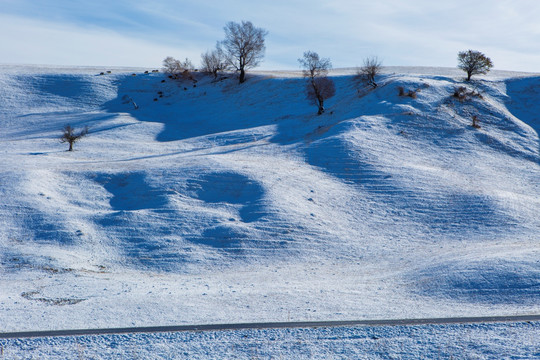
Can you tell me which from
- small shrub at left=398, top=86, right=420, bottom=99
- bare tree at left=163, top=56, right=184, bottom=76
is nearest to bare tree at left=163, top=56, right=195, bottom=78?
bare tree at left=163, top=56, right=184, bottom=76

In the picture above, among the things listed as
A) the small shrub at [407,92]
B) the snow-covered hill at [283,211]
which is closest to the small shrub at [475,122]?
the snow-covered hill at [283,211]

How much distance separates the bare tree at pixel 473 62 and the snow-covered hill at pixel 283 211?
1.80 metres

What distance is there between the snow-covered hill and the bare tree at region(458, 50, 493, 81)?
1.80 m

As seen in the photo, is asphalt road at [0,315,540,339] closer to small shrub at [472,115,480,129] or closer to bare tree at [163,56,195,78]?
small shrub at [472,115,480,129]

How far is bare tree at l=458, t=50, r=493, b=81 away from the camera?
5453 centimetres

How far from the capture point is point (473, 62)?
54531mm

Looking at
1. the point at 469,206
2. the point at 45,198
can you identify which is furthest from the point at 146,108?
the point at 469,206

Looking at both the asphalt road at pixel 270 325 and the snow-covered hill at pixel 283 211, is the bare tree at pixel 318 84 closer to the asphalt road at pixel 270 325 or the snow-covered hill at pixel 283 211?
the snow-covered hill at pixel 283 211

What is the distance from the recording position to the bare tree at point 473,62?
54.5 meters

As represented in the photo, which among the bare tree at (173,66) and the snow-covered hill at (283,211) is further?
the bare tree at (173,66)

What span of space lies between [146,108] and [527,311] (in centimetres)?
5476

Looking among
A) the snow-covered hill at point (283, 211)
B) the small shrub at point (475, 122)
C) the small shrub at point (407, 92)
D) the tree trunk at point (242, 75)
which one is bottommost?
the snow-covered hill at point (283, 211)

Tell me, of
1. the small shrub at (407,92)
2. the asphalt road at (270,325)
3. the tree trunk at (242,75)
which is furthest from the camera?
the tree trunk at (242,75)

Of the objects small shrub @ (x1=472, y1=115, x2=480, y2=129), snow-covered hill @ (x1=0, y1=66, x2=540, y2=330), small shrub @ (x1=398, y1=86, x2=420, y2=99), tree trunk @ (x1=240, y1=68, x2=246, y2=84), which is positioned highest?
tree trunk @ (x1=240, y1=68, x2=246, y2=84)
